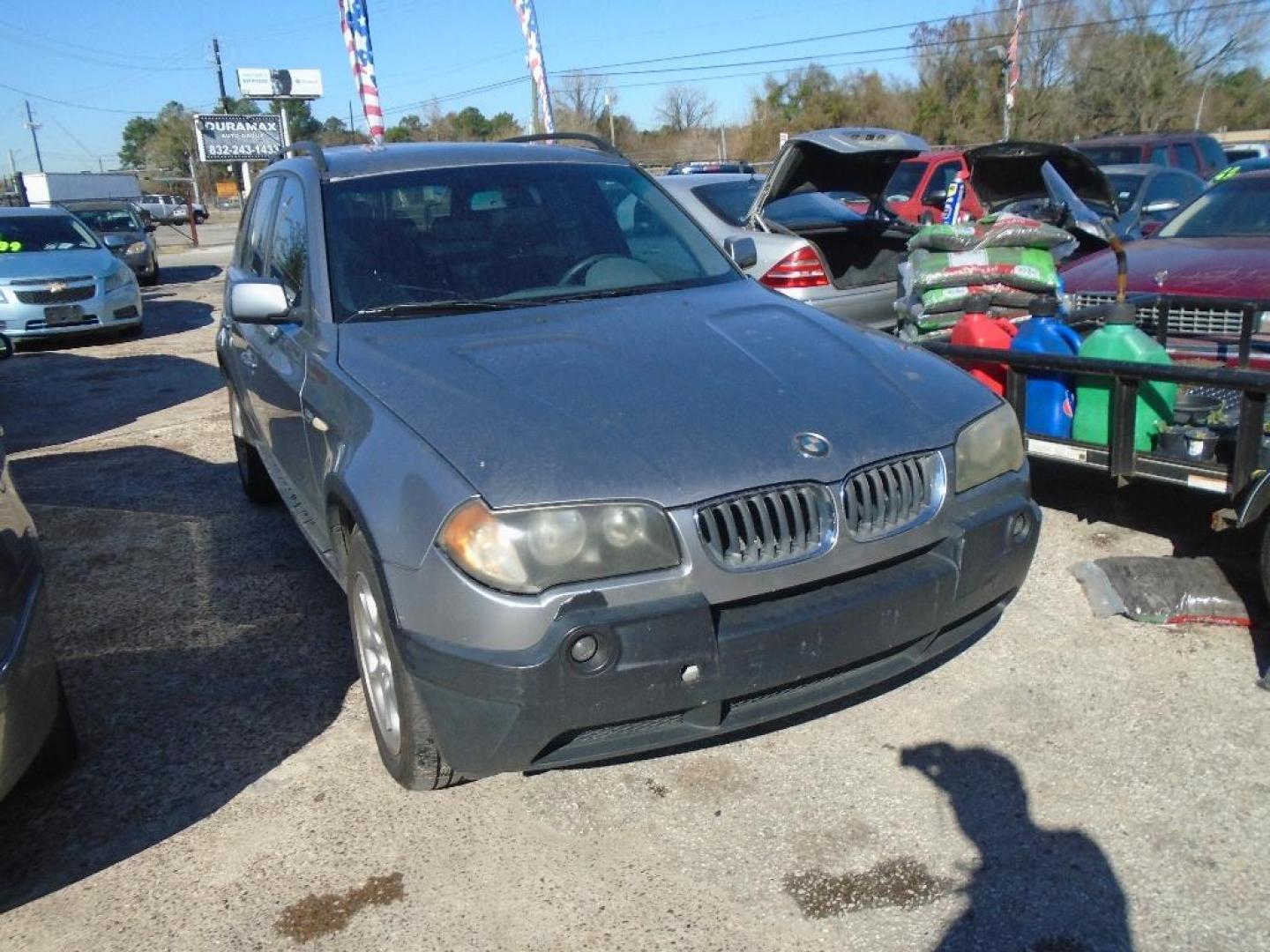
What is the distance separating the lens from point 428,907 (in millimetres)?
2561

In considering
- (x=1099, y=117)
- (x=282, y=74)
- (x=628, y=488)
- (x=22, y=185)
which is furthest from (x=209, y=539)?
(x=282, y=74)

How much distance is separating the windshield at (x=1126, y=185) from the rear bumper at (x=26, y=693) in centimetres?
1113

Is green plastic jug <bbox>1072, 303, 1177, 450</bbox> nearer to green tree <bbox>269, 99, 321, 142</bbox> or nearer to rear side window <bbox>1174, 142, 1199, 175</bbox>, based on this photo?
rear side window <bbox>1174, 142, 1199, 175</bbox>

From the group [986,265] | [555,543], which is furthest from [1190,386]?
[555,543]

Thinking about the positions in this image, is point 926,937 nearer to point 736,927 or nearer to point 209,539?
point 736,927

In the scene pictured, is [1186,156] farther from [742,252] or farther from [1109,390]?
[742,252]

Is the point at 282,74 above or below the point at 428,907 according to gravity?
above

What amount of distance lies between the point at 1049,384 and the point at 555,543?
2.78 metres

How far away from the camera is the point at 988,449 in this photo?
3.02m

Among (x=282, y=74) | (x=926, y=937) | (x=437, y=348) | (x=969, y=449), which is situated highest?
(x=282, y=74)

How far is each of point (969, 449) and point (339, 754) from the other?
2072 millimetres

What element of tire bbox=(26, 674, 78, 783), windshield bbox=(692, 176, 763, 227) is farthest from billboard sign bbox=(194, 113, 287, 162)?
tire bbox=(26, 674, 78, 783)

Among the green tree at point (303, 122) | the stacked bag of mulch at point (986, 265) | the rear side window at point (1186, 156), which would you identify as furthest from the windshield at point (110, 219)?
the green tree at point (303, 122)

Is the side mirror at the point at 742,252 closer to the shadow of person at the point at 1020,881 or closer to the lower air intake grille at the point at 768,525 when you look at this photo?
the lower air intake grille at the point at 768,525
